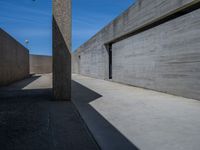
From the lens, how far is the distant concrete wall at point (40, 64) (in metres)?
32.4

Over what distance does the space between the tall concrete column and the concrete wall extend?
3.73 m

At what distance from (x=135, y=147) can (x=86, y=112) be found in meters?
2.30

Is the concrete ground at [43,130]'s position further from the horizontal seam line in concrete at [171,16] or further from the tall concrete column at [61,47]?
the horizontal seam line in concrete at [171,16]

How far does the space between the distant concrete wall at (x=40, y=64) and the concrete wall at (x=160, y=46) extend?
71.6 feet

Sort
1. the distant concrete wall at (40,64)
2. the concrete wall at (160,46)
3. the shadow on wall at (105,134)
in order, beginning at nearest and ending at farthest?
the shadow on wall at (105,134) < the concrete wall at (160,46) < the distant concrete wall at (40,64)

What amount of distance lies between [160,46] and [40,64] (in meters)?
28.3

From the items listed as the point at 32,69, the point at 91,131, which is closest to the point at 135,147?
the point at 91,131

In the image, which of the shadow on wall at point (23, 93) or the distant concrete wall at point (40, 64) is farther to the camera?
the distant concrete wall at point (40, 64)

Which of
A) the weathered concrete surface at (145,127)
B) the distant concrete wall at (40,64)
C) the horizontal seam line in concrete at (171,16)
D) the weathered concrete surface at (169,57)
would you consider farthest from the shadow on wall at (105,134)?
the distant concrete wall at (40,64)

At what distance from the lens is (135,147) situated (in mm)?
2738

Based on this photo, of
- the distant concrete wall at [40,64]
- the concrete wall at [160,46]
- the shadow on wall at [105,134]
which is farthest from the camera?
the distant concrete wall at [40,64]

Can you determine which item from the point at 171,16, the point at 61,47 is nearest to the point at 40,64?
the point at 61,47

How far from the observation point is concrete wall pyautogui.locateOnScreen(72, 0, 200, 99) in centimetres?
651

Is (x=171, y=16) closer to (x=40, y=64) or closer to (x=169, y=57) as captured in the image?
(x=169, y=57)
